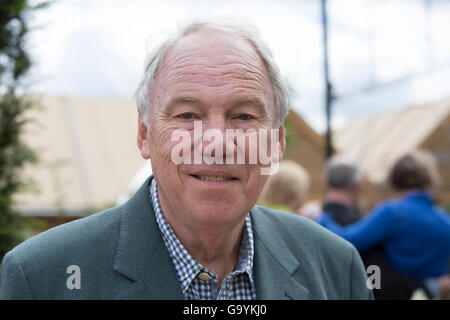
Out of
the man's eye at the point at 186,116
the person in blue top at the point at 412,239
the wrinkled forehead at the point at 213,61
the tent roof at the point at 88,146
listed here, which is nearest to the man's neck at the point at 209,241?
the man's eye at the point at 186,116

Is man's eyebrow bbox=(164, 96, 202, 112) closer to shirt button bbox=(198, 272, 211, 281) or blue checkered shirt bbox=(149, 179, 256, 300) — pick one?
blue checkered shirt bbox=(149, 179, 256, 300)

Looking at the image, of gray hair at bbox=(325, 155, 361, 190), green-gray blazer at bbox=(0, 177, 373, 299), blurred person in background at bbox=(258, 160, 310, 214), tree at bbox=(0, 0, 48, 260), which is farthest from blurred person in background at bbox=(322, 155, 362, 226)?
tree at bbox=(0, 0, 48, 260)

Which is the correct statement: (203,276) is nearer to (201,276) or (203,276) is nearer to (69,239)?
(201,276)

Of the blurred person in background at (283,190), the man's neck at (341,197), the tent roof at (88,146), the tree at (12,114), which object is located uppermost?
the tent roof at (88,146)

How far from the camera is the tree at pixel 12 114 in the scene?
429 centimetres

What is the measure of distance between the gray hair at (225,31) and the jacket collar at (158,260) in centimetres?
32

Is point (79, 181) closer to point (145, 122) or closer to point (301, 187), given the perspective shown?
point (301, 187)

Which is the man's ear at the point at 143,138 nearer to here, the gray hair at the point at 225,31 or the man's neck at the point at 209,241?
the gray hair at the point at 225,31

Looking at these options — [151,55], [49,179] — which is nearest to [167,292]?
[151,55]

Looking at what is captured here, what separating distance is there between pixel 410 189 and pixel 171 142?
7.42ft

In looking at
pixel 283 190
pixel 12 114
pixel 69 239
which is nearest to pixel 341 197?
pixel 283 190

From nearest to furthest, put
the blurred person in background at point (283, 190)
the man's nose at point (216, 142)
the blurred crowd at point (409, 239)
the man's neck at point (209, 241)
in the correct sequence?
the man's nose at point (216, 142), the man's neck at point (209, 241), the blurred crowd at point (409, 239), the blurred person in background at point (283, 190)

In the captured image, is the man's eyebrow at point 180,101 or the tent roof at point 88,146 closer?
the man's eyebrow at point 180,101

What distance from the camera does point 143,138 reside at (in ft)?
5.56
